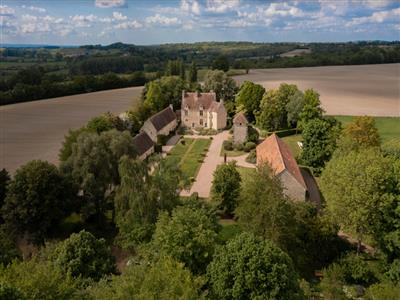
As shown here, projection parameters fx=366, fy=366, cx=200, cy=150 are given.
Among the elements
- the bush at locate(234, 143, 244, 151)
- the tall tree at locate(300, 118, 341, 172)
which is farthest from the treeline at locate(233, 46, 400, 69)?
the tall tree at locate(300, 118, 341, 172)

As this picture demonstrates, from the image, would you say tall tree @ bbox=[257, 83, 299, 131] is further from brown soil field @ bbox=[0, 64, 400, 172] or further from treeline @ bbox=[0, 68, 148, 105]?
treeline @ bbox=[0, 68, 148, 105]

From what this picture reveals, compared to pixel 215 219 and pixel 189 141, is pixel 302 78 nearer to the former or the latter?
pixel 189 141

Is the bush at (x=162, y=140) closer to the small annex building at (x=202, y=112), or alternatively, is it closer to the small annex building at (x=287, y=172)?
the small annex building at (x=202, y=112)

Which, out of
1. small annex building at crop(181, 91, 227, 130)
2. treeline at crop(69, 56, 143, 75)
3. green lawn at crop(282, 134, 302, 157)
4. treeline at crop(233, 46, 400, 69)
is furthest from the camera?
treeline at crop(233, 46, 400, 69)

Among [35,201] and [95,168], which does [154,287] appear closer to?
[35,201]

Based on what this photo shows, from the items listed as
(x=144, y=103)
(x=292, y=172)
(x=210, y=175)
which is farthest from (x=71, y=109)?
(x=292, y=172)

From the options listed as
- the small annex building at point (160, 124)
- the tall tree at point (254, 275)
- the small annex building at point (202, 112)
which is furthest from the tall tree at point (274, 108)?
the tall tree at point (254, 275)

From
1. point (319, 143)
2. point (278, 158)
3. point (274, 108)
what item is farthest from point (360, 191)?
point (274, 108)
